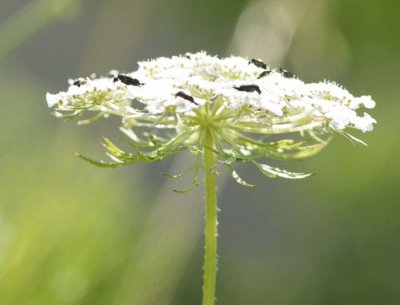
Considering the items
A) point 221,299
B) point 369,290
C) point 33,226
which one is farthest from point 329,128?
point 221,299

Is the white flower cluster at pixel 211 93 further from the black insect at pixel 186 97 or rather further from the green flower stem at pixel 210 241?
the green flower stem at pixel 210 241

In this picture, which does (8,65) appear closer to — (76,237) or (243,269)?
(243,269)

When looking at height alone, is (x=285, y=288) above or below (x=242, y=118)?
above

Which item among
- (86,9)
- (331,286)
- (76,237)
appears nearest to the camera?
(76,237)

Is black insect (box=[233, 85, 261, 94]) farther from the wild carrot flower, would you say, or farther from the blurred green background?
the blurred green background

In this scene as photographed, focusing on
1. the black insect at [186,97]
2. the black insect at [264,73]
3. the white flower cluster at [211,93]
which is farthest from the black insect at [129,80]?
the black insect at [264,73]

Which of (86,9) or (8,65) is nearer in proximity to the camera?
(8,65)

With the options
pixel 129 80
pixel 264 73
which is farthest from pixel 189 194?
pixel 129 80

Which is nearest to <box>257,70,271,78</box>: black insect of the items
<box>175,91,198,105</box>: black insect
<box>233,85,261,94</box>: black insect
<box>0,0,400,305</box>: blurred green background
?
<box>233,85,261,94</box>: black insect
